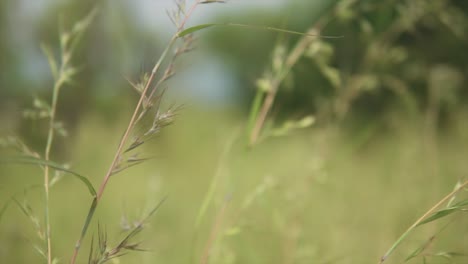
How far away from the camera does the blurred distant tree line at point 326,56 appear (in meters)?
0.93

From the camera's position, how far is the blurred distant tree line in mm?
929

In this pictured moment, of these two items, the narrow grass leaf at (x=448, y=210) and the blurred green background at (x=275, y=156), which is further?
the blurred green background at (x=275, y=156)

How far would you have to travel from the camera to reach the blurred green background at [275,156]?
0.89m

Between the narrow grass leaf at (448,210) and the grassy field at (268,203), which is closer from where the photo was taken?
the narrow grass leaf at (448,210)

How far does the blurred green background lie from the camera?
2.92 feet

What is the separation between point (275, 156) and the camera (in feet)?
8.89

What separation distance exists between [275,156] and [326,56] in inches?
71.0

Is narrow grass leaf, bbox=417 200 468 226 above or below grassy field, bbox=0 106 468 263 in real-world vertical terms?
above

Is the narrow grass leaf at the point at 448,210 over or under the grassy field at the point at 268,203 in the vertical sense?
over

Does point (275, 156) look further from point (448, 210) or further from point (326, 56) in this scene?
point (448, 210)

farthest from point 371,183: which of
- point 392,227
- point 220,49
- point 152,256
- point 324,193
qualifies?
point 220,49

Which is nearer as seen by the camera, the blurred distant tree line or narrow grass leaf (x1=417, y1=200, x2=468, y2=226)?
narrow grass leaf (x1=417, y1=200, x2=468, y2=226)

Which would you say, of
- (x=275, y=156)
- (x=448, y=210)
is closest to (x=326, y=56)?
(x=448, y=210)

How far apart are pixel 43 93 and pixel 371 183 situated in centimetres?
216
